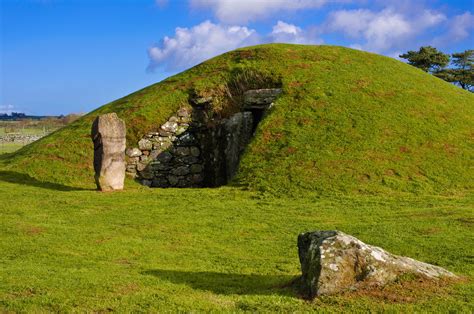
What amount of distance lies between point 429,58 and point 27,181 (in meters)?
57.5

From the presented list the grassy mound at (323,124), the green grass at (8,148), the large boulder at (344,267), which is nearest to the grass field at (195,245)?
the large boulder at (344,267)

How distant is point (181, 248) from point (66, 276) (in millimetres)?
4443

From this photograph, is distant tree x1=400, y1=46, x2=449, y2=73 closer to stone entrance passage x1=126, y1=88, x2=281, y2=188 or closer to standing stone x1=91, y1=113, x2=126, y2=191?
stone entrance passage x1=126, y1=88, x2=281, y2=188

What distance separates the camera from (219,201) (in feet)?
72.8

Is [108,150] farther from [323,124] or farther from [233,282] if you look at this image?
[233,282]

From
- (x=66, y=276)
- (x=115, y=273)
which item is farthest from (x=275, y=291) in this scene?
(x=66, y=276)

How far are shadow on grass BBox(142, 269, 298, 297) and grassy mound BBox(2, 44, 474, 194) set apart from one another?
1185 cm

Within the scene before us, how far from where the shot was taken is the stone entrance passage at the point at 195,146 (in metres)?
29.6

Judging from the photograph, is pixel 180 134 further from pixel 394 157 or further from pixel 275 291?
pixel 275 291

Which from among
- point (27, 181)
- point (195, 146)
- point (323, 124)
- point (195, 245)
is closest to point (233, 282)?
point (195, 245)

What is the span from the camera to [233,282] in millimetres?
11234

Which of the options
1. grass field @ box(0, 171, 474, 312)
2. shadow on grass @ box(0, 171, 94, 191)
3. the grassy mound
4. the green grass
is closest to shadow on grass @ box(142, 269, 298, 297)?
grass field @ box(0, 171, 474, 312)

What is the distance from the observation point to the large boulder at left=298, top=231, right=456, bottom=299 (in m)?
9.36

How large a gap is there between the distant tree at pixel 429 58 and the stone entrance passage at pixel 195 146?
44190mm
